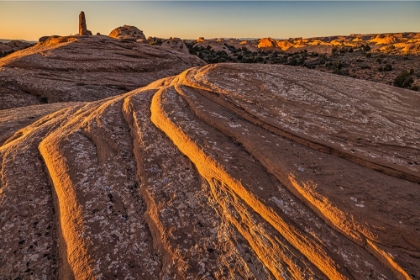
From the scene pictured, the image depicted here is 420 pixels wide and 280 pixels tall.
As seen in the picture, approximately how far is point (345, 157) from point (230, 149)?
69.8 inches

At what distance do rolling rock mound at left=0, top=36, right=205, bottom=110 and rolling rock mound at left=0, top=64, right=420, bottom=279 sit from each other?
7.13 metres

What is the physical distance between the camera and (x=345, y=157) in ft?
14.3

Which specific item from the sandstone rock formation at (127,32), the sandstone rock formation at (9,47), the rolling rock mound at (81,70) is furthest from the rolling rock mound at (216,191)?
the sandstone rock formation at (127,32)

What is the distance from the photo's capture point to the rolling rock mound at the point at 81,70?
12.1 metres

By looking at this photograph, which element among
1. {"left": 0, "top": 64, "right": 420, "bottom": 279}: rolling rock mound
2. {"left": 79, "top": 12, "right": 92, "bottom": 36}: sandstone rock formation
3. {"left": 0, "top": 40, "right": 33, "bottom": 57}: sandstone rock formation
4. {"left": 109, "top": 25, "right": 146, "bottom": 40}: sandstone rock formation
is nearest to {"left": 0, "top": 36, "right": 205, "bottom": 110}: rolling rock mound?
{"left": 0, "top": 64, "right": 420, "bottom": 279}: rolling rock mound

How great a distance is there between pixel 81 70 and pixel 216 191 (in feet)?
41.0

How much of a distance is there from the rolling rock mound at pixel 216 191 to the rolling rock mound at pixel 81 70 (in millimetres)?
7132

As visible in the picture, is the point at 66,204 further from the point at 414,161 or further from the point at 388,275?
the point at 414,161

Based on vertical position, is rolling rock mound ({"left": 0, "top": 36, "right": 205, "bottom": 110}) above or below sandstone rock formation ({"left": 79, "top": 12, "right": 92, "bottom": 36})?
below

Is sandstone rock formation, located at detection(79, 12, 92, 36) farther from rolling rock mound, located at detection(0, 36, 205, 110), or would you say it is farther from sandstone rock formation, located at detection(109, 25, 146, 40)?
rolling rock mound, located at detection(0, 36, 205, 110)

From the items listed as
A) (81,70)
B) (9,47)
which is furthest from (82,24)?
(81,70)

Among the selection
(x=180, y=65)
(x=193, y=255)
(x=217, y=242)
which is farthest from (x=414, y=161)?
(x=180, y=65)

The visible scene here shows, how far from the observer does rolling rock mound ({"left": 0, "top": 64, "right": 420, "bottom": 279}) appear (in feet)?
9.78

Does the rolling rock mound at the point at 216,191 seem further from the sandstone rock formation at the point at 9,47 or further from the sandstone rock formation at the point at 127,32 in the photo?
the sandstone rock formation at the point at 127,32
